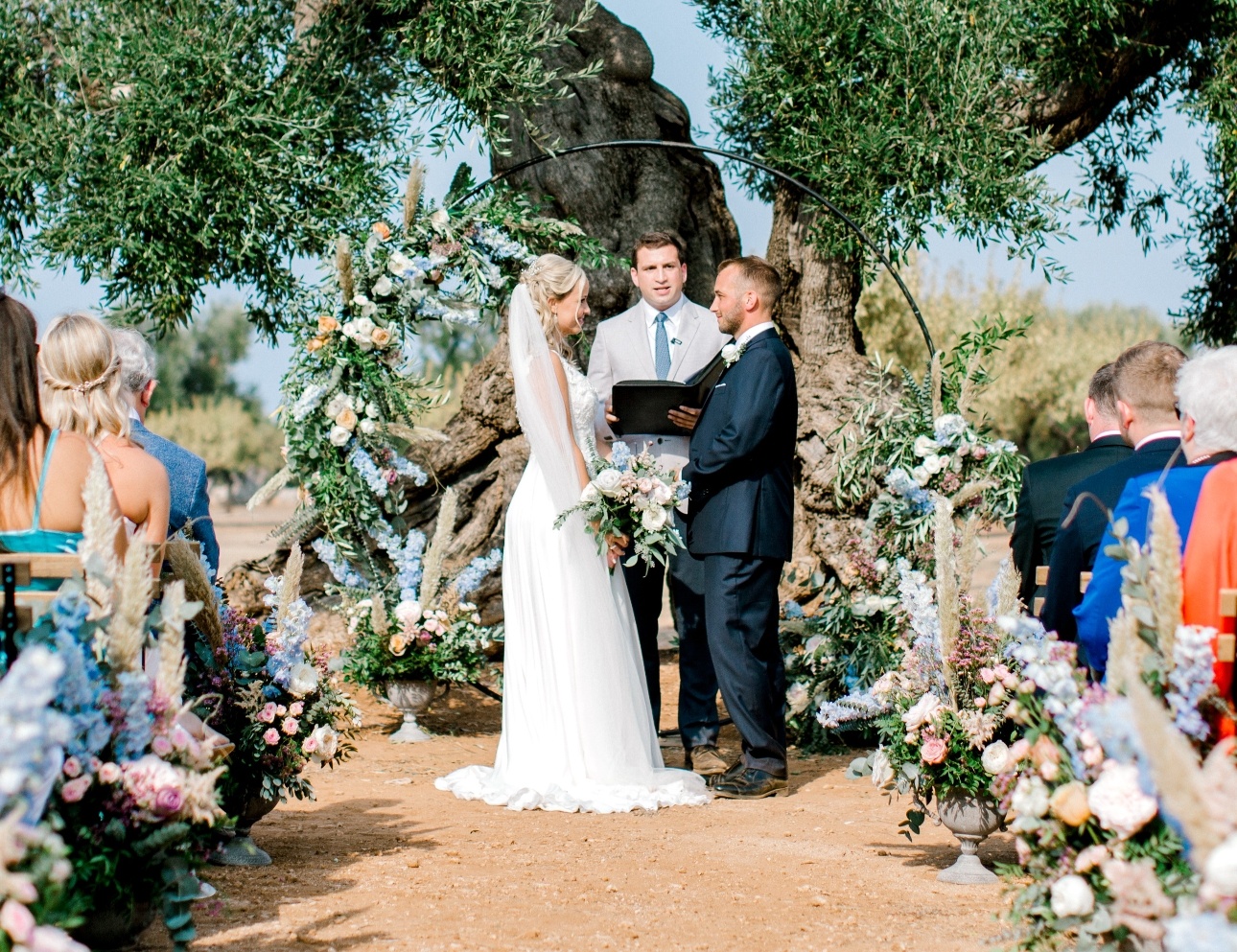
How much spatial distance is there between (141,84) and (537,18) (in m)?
2.61

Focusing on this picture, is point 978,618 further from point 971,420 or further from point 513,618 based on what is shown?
point 971,420

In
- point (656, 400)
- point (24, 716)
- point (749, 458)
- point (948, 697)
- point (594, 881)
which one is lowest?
point (594, 881)

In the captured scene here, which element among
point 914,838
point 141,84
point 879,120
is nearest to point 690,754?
point 914,838

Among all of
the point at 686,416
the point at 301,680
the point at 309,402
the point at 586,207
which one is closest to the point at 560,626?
the point at 686,416

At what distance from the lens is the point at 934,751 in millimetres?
4586

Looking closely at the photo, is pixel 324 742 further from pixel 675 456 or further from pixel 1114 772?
pixel 1114 772

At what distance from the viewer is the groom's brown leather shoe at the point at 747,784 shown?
6.47 meters

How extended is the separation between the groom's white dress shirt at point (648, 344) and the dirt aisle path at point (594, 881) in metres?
2.53

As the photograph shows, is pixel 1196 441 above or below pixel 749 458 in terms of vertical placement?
below

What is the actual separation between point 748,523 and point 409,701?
3.01 meters

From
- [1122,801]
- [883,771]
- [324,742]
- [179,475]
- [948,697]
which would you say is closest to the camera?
[1122,801]

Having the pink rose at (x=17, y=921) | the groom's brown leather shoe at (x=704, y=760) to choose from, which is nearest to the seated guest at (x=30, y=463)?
the pink rose at (x=17, y=921)

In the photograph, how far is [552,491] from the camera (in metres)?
6.33

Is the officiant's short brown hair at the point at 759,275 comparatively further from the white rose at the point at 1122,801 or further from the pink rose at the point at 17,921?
the pink rose at the point at 17,921
